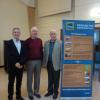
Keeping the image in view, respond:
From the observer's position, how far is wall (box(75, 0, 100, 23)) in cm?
669

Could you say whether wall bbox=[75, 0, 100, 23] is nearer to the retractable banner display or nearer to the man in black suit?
the retractable banner display

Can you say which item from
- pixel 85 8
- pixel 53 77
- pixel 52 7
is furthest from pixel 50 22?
pixel 53 77

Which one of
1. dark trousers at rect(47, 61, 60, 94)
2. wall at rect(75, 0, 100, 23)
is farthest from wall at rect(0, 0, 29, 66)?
dark trousers at rect(47, 61, 60, 94)

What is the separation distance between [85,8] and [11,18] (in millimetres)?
3388

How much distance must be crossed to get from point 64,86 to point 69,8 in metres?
3.78

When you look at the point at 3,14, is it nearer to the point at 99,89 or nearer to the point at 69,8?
the point at 69,8

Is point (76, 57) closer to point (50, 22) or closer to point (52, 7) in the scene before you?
point (52, 7)

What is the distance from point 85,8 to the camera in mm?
6887

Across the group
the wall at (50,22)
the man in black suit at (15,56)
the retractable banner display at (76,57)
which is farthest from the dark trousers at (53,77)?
the wall at (50,22)

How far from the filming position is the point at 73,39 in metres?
4.13

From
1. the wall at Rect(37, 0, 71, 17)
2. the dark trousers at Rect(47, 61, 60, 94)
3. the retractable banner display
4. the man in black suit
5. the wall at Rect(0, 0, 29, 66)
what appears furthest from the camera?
the wall at Rect(0, 0, 29, 66)

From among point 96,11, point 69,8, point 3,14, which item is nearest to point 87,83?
point 96,11

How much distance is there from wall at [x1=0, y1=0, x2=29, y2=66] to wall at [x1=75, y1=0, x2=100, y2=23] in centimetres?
282

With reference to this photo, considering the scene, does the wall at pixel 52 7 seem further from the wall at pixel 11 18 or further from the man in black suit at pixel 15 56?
the man in black suit at pixel 15 56
